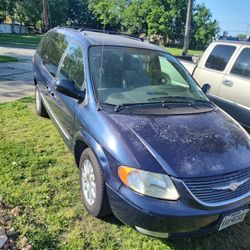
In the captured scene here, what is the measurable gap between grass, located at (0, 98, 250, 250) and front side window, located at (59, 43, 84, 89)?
1.19m

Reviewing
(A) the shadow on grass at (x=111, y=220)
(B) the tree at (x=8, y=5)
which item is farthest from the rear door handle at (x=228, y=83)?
(B) the tree at (x=8, y=5)

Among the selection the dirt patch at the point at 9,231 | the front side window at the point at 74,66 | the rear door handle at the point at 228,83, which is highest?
the front side window at the point at 74,66

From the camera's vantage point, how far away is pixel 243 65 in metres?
6.02

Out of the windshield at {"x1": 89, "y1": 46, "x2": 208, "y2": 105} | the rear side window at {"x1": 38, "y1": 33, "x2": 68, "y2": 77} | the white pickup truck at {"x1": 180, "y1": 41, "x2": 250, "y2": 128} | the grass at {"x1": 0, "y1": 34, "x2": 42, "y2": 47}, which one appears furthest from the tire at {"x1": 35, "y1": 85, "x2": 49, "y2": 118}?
the grass at {"x1": 0, "y1": 34, "x2": 42, "y2": 47}

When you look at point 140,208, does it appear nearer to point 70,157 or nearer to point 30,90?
point 70,157

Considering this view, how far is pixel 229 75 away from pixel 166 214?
4.20 m

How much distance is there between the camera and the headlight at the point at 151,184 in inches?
109

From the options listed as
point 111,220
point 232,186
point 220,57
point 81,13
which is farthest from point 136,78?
point 81,13

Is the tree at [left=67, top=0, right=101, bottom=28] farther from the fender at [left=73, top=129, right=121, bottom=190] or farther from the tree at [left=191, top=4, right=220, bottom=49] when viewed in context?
the fender at [left=73, top=129, right=121, bottom=190]

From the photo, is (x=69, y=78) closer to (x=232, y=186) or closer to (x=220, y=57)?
(x=232, y=186)

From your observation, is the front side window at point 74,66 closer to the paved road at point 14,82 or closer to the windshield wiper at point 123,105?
the windshield wiper at point 123,105

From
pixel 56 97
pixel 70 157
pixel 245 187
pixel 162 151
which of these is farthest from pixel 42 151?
pixel 245 187

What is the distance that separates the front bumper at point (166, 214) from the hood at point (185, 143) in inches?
10.1

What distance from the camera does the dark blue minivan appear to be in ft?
9.12
